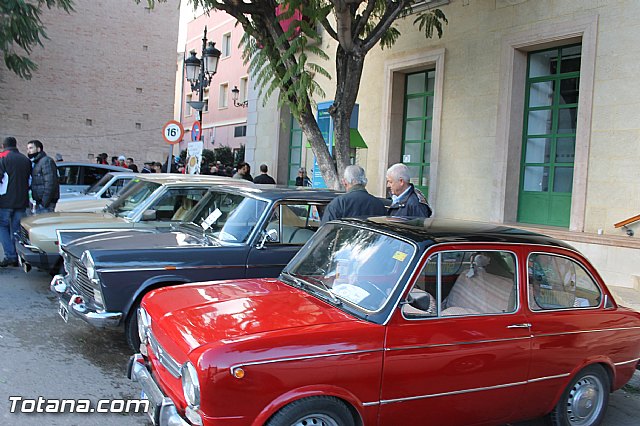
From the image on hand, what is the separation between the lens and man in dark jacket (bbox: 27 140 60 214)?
902cm

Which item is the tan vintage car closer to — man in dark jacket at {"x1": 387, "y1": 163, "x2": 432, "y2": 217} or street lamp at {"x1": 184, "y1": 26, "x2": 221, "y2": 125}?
man in dark jacket at {"x1": 387, "y1": 163, "x2": 432, "y2": 217}

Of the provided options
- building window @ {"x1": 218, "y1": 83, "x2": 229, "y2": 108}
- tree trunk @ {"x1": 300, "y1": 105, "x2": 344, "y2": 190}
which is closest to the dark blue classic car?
tree trunk @ {"x1": 300, "y1": 105, "x2": 344, "y2": 190}

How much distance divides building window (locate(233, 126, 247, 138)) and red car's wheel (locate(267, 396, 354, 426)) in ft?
110

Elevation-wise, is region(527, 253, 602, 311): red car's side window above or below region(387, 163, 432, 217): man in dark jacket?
below

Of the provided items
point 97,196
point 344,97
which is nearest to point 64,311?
point 344,97

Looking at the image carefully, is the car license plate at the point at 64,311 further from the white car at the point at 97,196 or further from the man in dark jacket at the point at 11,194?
the white car at the point at 97,196

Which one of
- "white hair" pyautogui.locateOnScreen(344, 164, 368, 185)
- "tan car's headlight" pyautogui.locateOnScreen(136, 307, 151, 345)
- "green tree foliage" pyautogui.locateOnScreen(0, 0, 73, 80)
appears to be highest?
"green tree foliage" pyautogui.locateOnScreen(0, 0, 73, 80)

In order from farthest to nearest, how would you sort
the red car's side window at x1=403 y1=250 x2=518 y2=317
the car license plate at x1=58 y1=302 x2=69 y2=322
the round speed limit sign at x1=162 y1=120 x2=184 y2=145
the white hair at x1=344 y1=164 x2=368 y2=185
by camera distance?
the round speed limit sign at x1=162 y1=120 x2=184 y2=145 → the white hair at x1=344 y1=164 x2=368 y2=185 → the car license plate at x1=58 y1=302 x2=69 y2=322 → the red car's side window at x1=403 y1=250 x2=518 y2=317

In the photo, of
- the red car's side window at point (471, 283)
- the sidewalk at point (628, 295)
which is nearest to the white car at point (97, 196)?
the red car's side window at point (471, 283)

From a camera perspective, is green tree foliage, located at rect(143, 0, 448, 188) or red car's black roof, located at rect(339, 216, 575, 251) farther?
green tree foliage, located at rect(143, 0, 448, 188)

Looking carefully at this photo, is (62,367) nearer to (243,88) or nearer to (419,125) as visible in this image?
(419,125)

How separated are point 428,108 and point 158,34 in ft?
72.9

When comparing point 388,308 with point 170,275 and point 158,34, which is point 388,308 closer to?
point 170,275

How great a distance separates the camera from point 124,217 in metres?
7.52
